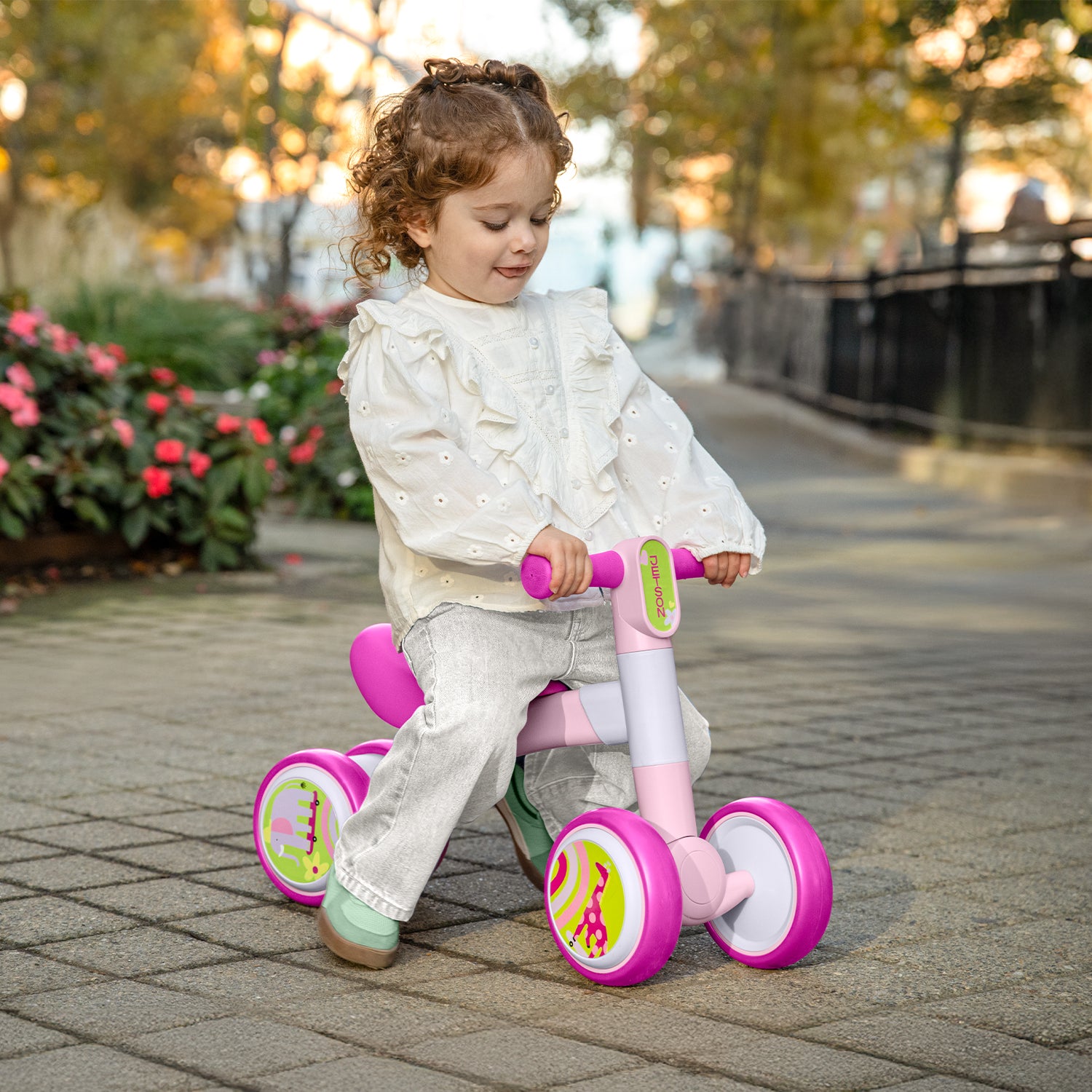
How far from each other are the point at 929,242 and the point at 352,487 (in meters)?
7.09

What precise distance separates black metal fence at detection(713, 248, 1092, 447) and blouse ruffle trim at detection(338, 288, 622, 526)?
8843mm

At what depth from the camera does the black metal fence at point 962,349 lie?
11172 millimetres

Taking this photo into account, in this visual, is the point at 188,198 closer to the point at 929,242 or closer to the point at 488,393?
the point at 929,242

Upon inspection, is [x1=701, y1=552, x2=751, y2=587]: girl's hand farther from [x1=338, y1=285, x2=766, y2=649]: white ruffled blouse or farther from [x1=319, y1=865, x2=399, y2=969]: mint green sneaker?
[x1=319, y1=865, x2=399, y2=969]: mint green sneaker

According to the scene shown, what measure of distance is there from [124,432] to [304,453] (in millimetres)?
2613

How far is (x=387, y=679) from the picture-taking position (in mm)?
2814

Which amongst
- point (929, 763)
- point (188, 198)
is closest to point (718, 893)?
point (929, 763)

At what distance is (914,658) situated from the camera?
573cm

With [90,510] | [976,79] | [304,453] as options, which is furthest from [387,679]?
[976,79]

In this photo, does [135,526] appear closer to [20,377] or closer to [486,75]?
[20,377]

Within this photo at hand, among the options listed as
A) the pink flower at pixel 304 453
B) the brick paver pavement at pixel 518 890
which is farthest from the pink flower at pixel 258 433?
the pink flower at pixel 304 453

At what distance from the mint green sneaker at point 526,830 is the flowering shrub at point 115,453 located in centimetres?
386

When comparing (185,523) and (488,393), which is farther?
(185,523)

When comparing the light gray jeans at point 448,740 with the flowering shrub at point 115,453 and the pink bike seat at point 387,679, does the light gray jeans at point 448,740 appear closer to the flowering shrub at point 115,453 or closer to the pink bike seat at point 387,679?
the pink bike seat at point 387,679
